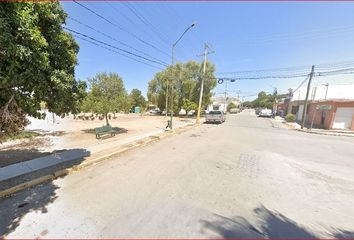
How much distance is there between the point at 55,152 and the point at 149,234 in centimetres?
754

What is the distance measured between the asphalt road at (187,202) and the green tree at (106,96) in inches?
320

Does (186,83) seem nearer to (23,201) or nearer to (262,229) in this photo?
(23,201)

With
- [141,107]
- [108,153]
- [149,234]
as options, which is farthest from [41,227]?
[141,107]

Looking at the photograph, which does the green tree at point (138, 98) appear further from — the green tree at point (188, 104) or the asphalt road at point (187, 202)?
the asphalt road at point (187, 202)

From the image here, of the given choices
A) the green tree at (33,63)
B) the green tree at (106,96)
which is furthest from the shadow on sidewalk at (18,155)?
the green tree at (106,96)

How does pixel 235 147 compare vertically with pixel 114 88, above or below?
below

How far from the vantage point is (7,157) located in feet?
26.8

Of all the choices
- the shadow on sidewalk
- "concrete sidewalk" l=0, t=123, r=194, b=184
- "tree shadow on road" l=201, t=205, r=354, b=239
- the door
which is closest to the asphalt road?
"tree shadow on road" l=201, t=205, r=354, b=239

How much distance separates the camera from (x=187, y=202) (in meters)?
4.93

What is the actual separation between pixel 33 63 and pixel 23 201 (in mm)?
3454

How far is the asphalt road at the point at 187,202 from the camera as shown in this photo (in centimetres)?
390

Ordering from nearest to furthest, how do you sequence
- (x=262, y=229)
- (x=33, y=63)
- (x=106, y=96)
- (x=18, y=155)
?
(x=262, y=229) < (x=33, y=63) < (x=18, y=155) < (x=106, y=96)

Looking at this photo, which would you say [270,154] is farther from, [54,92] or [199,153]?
[54,92]

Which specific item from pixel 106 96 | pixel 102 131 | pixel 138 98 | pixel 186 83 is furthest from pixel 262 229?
pixel 138 98
